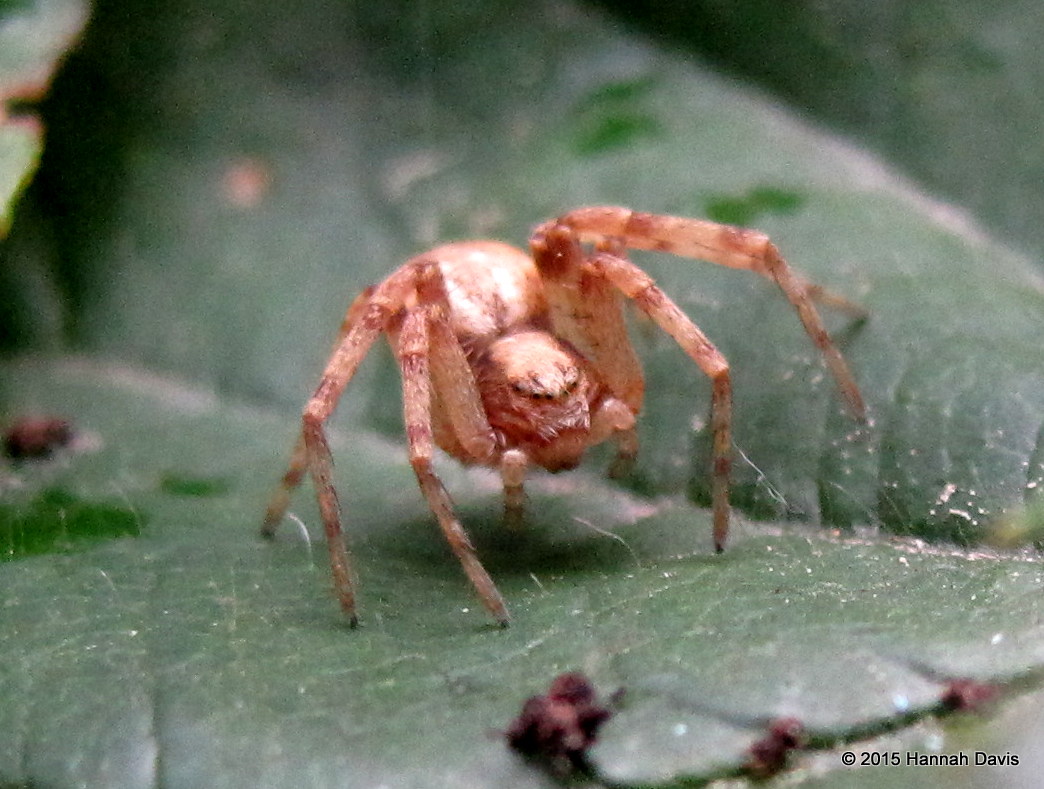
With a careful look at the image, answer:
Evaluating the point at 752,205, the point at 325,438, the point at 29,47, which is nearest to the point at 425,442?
the point at 325,438

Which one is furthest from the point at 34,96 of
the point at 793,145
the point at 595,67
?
the point at 793,145

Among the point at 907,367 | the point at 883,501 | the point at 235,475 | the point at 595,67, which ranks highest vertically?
the point at 595,67

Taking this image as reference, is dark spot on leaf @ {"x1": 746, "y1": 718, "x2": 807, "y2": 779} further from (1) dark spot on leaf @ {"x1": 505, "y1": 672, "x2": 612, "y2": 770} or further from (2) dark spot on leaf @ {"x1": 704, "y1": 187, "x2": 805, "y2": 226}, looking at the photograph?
(2) dark spot on leaf @ {"x1": 704, "y1": 187, "x2": 805, "y2": 226}

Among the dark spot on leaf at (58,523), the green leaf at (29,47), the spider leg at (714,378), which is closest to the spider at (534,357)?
the spider leg at (714,378)

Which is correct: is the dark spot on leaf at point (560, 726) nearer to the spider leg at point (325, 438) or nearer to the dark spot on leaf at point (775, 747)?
the dark spot on leaf at point (775, 747)

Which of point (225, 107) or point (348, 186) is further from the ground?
point (225, 107)

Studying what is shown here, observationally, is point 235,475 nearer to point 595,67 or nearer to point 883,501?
point 883,501

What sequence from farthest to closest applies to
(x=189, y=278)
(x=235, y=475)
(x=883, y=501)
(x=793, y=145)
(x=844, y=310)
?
(x=189, y=278) < (x=793, y=145) < (x=235, y=475) < (x=844, y=310) < (x=883, y=501)
